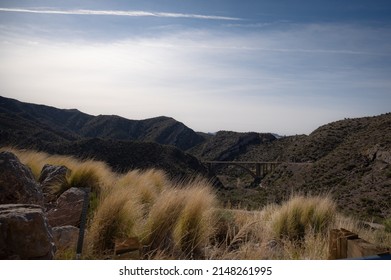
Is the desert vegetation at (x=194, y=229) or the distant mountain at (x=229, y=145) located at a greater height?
the desert vegetation at (x=194, y=229)

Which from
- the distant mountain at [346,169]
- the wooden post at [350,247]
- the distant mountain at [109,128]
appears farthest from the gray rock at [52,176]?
the distant mountain at [109,128]

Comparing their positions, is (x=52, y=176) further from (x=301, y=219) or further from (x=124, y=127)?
(x=124, y=127)

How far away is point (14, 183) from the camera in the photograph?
3.39m

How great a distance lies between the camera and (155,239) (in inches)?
146

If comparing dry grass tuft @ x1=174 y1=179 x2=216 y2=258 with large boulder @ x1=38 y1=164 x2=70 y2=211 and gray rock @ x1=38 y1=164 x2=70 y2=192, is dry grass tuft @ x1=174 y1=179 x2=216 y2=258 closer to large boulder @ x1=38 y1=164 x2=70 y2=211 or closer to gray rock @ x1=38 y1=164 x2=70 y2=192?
large boulder @ x1=38 y1=164 x2=70 y2=211

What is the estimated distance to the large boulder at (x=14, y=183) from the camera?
3.35 metres

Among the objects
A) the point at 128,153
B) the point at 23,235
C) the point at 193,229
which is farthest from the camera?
the point at 128,153

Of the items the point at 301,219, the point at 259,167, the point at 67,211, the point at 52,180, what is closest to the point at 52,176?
the point at 52,180

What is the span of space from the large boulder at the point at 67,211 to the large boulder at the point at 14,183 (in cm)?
69

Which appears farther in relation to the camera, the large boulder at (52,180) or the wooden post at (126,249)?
the large boulder at (52,180)

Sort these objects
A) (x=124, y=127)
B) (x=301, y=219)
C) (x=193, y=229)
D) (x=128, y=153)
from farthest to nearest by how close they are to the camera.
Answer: (x=124, y=127) → (x=128, y=153) → (x=301, y=219) → (x=193, y=229)

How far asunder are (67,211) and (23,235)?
1.99 m

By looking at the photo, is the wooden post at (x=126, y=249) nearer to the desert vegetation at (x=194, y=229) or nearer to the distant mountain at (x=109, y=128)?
the desert vegetation at (x=194, y=229)

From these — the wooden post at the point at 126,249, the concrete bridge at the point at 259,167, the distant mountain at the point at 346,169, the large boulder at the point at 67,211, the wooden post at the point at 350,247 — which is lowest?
the concrete bridge at the point at 259,167
